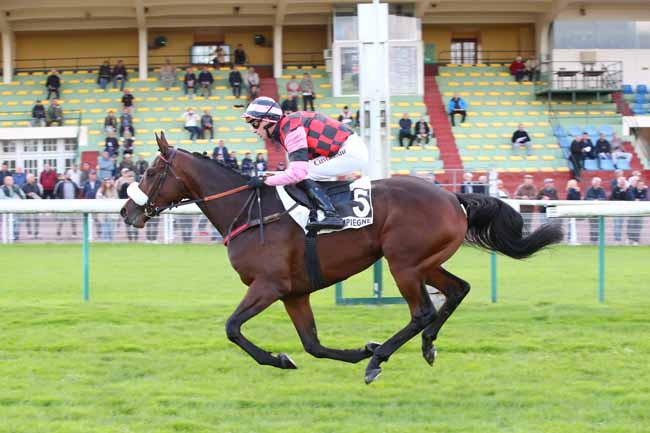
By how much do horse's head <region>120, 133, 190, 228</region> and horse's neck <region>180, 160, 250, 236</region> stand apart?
0.37 ft

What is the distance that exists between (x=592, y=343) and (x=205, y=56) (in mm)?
24047

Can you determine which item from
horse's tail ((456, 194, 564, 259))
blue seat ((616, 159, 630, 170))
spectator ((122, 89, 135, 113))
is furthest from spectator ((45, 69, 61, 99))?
horse's tail ((456, 194, 564, 259))

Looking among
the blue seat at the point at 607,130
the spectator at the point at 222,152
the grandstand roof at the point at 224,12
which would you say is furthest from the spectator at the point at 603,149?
the spectator at the point at 222,152

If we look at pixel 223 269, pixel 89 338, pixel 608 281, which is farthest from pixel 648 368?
pixel 223 269

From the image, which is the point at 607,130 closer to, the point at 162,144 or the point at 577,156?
the point at 577,156

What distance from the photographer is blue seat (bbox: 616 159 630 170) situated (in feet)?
71.8

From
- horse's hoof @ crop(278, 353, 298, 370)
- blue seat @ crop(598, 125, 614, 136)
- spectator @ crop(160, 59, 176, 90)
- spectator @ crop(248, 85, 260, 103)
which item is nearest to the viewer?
horse's hoof @ crop(278, 353, 298, 370)

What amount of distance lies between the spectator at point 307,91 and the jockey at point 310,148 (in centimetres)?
1793

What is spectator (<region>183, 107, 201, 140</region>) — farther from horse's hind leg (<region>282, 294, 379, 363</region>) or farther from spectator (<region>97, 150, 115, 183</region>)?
horse's hind leg (<region>282, 294, 379, 363</region>)

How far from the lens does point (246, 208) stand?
6125mm

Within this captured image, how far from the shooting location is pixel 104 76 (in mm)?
26422

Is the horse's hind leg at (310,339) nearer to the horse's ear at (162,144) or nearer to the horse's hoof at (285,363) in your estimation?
the horse's hoof at (285,363)

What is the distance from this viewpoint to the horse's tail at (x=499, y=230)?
6512 millimetres

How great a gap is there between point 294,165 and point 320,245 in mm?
547
